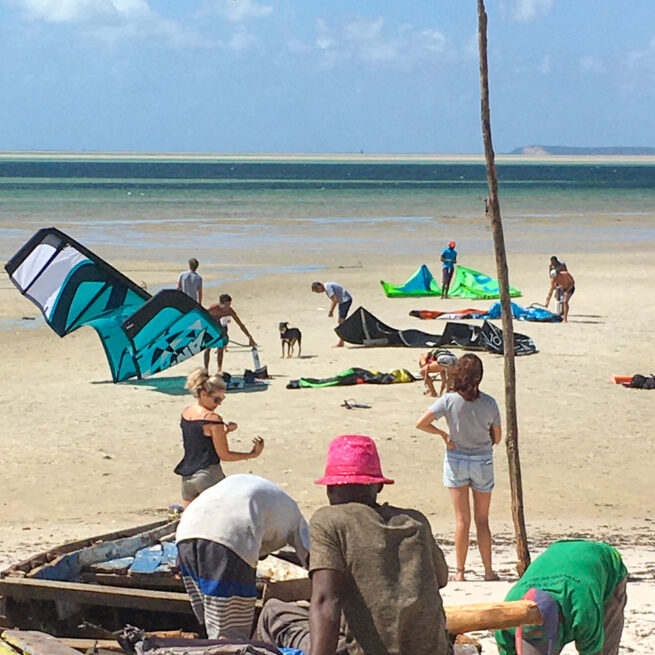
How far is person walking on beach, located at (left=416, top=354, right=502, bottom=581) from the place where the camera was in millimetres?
8297

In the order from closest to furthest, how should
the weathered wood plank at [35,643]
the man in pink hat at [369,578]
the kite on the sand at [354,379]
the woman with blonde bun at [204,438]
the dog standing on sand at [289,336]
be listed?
the man in pink hat at [369,578] < the weathered wood plank at [35,643] < the woman with blonde bun at [204,438] < the kite on the sand at [354,379] < the dog standing on sand at [289,336]

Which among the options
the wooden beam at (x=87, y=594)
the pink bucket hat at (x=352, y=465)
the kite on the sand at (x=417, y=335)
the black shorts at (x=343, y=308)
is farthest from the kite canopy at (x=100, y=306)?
the pink bucket hat at (x=352, y=465)

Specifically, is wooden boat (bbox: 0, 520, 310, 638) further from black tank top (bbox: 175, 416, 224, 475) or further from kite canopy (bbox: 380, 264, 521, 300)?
kite canopy (bbox: 380, 264, 521, 300)

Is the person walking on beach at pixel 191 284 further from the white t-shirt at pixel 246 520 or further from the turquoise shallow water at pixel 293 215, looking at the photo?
the turquoise shallow water at pixel 293 215

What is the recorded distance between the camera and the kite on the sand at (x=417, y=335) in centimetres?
1895

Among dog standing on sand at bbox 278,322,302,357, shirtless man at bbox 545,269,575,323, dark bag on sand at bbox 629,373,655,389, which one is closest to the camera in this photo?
dark bag on sand at bbox 629,373,655,389

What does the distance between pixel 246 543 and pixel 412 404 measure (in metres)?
9.82

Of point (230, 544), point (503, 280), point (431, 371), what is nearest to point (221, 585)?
point (230, 544)

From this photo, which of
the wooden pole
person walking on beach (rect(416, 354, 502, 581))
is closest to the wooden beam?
person walking on beach (rect(416, 354, 502, 581))

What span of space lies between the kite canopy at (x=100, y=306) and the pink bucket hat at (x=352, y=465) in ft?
36.3

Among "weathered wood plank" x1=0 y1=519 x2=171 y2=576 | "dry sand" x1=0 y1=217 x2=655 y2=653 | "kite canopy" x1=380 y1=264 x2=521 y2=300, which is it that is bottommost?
"dry sand" x1=0 y1=217 x2=655 y2=653

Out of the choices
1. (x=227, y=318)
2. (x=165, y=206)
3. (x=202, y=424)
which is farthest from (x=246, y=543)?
(x=165, y=206)

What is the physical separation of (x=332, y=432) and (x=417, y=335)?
564cm

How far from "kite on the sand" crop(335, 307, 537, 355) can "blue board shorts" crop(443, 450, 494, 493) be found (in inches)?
407
